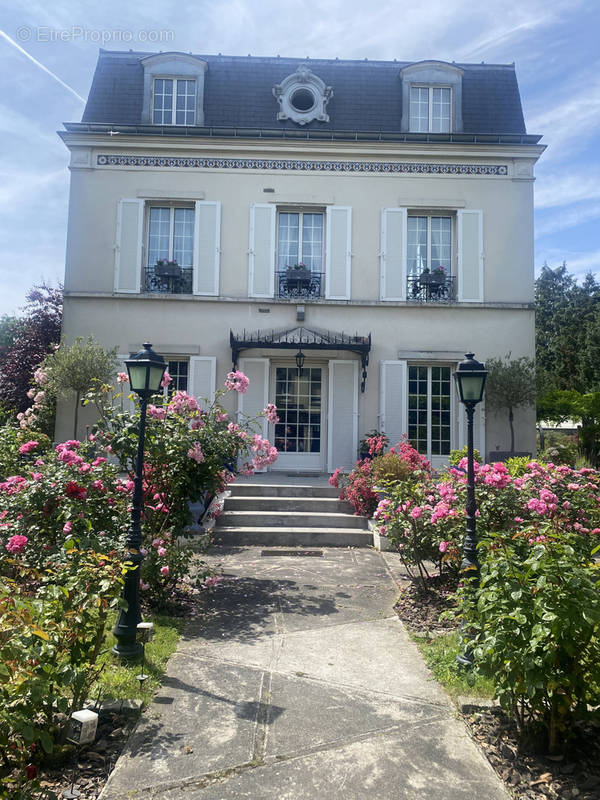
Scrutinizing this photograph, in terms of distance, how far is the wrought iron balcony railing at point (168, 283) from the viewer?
1169 centimetres

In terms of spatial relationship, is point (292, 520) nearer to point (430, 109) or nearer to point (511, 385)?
point (511, 385)

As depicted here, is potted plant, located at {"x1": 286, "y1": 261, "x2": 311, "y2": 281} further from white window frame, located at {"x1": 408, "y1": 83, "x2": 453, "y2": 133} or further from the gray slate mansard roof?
white window frame, located at {"x1": 408, "y1": 83, "x2": 453, "y2": 133}

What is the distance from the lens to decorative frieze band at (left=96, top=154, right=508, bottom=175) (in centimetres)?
1180

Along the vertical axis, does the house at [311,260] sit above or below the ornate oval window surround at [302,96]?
below

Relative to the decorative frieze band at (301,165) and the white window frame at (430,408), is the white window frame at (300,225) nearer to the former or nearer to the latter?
the decorative frieze band at (301,165)

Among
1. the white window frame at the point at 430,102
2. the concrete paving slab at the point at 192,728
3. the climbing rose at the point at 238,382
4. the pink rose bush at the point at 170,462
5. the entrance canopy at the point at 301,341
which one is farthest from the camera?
the white window frame at the point at 430,102

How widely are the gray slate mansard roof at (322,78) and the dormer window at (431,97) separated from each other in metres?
Result: 0.20

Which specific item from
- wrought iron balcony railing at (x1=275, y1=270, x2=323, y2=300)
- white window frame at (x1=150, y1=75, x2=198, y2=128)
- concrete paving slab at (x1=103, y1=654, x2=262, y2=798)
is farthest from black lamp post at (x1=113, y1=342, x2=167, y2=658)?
white window frame at (x1=150, y1=75, x2=198, y2=128)

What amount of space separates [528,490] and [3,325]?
108ft

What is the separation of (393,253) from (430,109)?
11.6ft

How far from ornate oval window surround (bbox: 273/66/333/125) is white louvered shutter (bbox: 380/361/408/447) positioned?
18.7ft

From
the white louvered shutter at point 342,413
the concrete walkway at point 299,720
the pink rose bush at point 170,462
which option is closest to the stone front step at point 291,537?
the pink rose bush at point 170,462

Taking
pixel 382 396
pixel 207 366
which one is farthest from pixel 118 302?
pixel 382 396

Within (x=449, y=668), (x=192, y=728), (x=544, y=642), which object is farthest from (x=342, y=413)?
(x=544, y=642)
